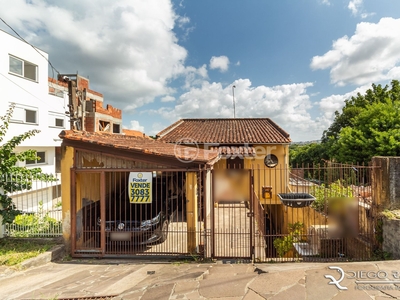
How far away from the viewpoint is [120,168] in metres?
5.41

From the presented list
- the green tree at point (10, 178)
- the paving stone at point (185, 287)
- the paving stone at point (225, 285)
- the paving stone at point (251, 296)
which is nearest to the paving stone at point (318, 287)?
the paving stone at point (251, 296)

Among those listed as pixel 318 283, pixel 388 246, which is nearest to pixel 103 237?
pixel 318 283

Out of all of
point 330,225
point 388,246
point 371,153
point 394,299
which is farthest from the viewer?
point 371,153

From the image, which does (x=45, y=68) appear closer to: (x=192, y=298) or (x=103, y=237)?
(x=103, y=237)

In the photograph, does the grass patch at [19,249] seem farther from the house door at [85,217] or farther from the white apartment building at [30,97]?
the white apartment building at [30,97]

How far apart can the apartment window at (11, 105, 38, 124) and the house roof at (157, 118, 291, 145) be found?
9.92 meters

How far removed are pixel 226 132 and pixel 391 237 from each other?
11335mm

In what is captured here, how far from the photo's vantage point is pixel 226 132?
15.4m

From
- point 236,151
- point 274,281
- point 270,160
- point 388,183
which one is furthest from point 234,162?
point 274,281

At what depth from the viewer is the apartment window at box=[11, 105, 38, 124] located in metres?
14.2

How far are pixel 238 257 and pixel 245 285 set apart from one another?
1813mm

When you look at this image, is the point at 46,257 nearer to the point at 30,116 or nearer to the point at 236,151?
the point at 236,151

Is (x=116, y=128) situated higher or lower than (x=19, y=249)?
higher

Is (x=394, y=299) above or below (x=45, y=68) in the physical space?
below
